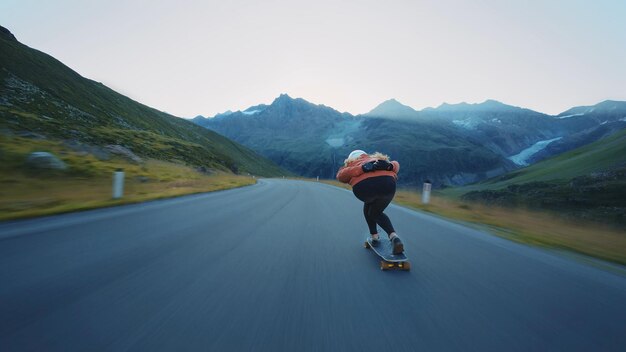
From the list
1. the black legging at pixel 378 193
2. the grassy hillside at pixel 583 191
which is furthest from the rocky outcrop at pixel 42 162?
the grassy hillside at pixel 583 191

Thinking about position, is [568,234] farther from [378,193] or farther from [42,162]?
[42,162]

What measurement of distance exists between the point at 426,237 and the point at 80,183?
49.7ft

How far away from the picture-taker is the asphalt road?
2.24m

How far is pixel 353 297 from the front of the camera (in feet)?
10.4

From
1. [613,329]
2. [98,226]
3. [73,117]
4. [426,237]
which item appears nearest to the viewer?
[613,329]

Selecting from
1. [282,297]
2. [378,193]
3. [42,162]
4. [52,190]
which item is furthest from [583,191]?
[42,162]

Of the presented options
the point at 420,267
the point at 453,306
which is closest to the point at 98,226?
the point at 420,267

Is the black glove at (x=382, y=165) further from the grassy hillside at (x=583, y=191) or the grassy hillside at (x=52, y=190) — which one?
the grassy hillside at (x=583, y=191)

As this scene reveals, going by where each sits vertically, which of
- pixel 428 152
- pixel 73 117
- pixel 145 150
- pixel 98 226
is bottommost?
pixel 98 226

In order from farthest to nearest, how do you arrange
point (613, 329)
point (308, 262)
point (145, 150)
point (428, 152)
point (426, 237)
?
1. point (428, 152)
2. point (145, 150)
3. point (426, 237)
4. point (308, 262)
5. point (613, 329)

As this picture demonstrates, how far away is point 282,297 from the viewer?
3.03 metres

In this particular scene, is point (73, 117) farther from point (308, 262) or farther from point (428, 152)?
point (428, 152)

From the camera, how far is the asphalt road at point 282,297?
2.24 metres

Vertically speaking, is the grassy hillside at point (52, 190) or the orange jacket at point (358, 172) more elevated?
the orange jacket at point (358, 172)
